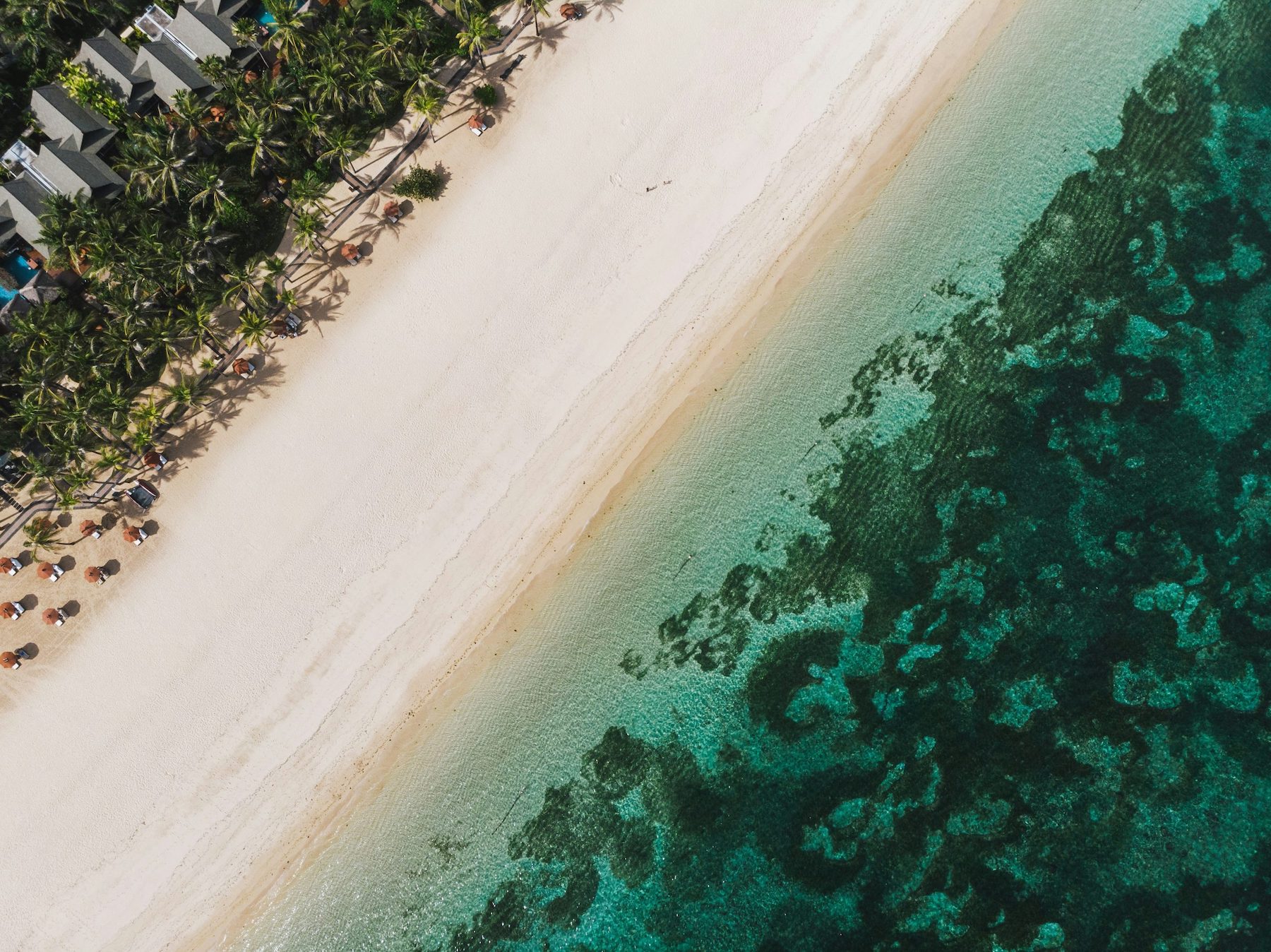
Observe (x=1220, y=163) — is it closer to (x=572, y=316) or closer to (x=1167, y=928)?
(x=572, y=316)

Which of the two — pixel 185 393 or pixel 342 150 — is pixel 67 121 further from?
pixel 185 393

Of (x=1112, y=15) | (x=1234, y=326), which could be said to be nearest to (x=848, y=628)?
(x=1234, y=326)

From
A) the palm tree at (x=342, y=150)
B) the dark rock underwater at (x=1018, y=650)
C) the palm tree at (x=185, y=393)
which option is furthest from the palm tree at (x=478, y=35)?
the dark rock underwater at (x=1018, y=650)

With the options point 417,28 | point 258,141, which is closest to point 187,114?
point 258,141

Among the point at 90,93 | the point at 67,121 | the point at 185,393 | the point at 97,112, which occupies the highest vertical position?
the point at 90,93

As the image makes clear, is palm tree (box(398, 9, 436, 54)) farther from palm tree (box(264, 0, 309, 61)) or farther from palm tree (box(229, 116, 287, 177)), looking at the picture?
palm tree (box(229, 116, 287, 177))

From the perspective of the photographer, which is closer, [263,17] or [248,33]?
[248,33]
